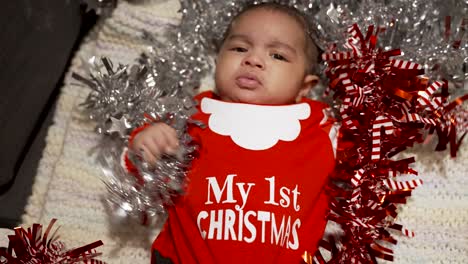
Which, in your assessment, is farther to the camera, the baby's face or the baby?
the baby's face

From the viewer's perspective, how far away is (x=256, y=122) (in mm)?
1176

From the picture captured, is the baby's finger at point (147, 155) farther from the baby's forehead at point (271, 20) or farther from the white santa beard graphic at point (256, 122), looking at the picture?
the baby's forehead at point (271, 20)

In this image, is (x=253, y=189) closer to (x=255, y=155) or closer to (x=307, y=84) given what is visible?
(x=255, y=155)

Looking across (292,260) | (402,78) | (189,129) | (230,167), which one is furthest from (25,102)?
(402,78)

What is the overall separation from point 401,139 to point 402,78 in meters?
0.12

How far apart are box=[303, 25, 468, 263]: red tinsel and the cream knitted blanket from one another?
0.09m

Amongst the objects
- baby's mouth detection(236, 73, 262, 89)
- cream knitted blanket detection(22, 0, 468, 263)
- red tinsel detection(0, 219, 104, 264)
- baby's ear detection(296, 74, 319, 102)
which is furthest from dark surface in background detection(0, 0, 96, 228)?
baby's ear detection(296, 74, 319, 102)

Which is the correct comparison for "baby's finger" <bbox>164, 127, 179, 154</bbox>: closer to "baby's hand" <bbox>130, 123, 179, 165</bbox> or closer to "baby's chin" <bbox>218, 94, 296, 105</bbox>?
"baby's hand" <bbox>130, 123, 179, 165</bbox>

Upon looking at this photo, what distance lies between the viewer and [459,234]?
1.23 metres

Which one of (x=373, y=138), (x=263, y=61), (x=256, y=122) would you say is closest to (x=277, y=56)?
(x=263, y=61)

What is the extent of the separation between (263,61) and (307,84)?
142 mm

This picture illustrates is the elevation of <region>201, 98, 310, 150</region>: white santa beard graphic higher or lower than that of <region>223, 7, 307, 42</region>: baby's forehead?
lower

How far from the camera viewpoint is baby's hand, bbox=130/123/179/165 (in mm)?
1134

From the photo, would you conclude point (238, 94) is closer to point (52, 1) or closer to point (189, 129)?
point (189, 129)
